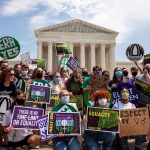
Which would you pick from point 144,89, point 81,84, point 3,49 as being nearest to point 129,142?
point 144,89

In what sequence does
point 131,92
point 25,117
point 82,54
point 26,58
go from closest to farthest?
point 25,117, point 131,92, point 26,58, point 82,54

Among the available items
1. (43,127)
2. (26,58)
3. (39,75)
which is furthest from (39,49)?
(43,127)

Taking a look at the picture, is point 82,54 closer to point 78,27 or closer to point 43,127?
point 78,27

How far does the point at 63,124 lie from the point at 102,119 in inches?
32.8

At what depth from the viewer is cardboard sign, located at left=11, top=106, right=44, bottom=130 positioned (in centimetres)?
765

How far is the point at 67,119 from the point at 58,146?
0.58 metres

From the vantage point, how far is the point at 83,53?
2891 inches

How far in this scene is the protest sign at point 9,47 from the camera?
1067 cm

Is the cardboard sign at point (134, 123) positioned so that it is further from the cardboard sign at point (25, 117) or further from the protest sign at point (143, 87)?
the cardboard sign at point (25, 117)

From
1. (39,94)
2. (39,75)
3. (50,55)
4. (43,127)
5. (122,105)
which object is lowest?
(43,127)

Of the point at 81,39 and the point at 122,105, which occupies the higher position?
the point at 81,39

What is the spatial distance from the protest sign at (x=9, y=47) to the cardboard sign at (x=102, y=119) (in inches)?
155

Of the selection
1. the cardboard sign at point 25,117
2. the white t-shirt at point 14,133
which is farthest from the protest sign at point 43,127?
the white t-shirt at point 14,133

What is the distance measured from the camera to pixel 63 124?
7453mm
